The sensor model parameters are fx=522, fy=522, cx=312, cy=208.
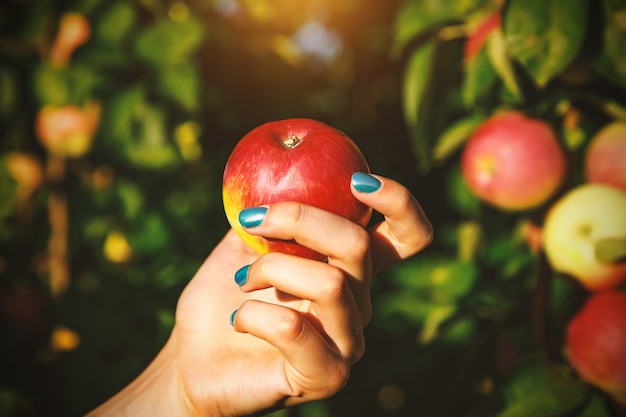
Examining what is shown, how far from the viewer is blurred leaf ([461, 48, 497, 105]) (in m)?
1.07

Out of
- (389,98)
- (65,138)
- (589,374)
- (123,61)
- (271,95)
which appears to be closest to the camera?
(589,374)

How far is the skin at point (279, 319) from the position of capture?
0.75 metres

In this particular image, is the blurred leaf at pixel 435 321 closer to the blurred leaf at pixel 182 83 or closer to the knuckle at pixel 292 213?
the knuckle at pixel 292 213

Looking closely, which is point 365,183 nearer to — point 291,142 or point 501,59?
point 291,142

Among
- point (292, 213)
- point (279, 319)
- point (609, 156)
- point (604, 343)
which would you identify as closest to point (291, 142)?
point (292, 213)

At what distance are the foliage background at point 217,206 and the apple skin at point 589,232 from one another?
5 cm

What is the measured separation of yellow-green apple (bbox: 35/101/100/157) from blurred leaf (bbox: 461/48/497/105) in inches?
34.4

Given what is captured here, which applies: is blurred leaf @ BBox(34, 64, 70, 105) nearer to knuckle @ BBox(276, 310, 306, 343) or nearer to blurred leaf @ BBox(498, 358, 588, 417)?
knuckle @ BBox(276, 310, 306, 343)

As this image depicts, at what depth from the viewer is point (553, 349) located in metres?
1.10

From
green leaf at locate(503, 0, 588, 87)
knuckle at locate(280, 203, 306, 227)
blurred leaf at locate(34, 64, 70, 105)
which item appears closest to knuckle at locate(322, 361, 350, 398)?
knuckle at locate(280, 203, 306, 227)

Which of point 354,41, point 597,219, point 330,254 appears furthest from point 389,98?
point 330,254

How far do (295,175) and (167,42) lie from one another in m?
0.59

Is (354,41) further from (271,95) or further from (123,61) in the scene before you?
(123,61)

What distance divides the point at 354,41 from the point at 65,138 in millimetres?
989
